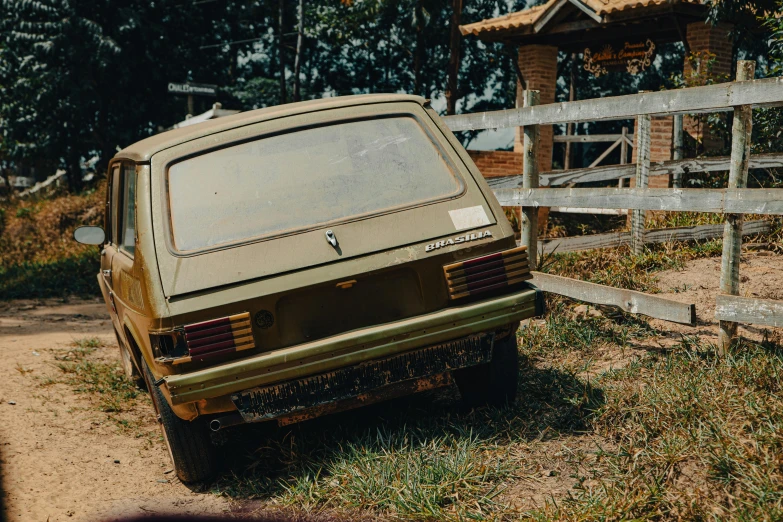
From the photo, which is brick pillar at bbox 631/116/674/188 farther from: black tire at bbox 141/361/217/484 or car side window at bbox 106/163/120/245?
black tire at bbox 141/361/217/484

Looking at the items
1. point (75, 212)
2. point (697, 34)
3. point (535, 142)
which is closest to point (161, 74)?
point (75, 212)

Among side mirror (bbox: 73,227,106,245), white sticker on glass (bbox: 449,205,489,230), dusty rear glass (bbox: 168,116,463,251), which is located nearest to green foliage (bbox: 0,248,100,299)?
side mirror (bbox: 73,227,106,245)

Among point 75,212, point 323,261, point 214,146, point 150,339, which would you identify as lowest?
point 75,212

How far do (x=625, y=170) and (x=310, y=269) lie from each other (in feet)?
18.6

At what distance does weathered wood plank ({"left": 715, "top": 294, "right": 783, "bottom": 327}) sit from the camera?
4.45 metres

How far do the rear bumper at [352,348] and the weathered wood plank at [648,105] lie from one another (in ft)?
5.96

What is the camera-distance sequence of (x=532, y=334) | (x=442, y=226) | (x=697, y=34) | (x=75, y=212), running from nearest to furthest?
(x=442, y=226) < (x=532, y=334) < (x=697, y=34) < (x=75, y=212)

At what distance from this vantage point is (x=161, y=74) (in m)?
Answer: 25.3

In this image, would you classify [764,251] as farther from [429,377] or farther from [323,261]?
[323,261]

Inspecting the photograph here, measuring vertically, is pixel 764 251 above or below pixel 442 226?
below

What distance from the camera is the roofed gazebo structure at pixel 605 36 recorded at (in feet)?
41.3

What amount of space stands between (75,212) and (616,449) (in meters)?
17.5

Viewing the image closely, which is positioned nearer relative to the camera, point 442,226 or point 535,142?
point 442,226

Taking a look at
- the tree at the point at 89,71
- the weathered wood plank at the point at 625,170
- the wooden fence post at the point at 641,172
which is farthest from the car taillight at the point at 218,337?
the tree at the point at 89,71
